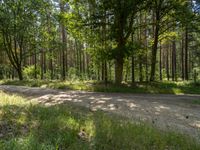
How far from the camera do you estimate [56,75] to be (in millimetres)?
47500

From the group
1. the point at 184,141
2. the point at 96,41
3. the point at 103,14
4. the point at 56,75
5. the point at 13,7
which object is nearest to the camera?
the point at 184,141

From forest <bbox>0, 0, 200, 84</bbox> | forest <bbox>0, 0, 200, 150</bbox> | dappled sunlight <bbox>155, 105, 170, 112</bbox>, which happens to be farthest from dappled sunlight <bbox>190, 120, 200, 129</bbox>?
forest <bbox>0, 0, 200, 84</bbox>

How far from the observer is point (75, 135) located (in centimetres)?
604

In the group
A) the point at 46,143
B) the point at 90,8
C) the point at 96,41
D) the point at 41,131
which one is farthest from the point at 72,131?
the point at 96,41

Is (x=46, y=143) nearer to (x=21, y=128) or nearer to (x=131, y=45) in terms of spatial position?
(x=21, y=128)

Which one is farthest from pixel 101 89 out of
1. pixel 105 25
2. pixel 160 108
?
pixel 160 108

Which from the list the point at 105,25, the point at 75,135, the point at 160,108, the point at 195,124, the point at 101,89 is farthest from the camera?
the point at 105,25

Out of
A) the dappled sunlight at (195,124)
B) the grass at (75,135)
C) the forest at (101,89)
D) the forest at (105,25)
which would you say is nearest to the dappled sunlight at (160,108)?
the forest at (101,89)

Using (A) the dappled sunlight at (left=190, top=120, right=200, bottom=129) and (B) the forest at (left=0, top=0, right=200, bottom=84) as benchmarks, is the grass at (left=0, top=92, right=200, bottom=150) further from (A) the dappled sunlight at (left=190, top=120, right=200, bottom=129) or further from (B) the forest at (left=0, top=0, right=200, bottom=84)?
(B) the forest at (left=0, top=0, right=200, bottom=84)

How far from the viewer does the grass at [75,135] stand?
17.4ft

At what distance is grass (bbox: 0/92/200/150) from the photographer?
208 inches

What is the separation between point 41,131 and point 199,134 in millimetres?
4221

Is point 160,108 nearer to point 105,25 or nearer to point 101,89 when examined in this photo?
point 101,89

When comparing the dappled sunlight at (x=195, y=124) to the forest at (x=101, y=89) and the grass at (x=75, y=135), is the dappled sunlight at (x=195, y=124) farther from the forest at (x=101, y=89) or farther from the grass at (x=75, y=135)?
the grass at (x=75, y=135)
